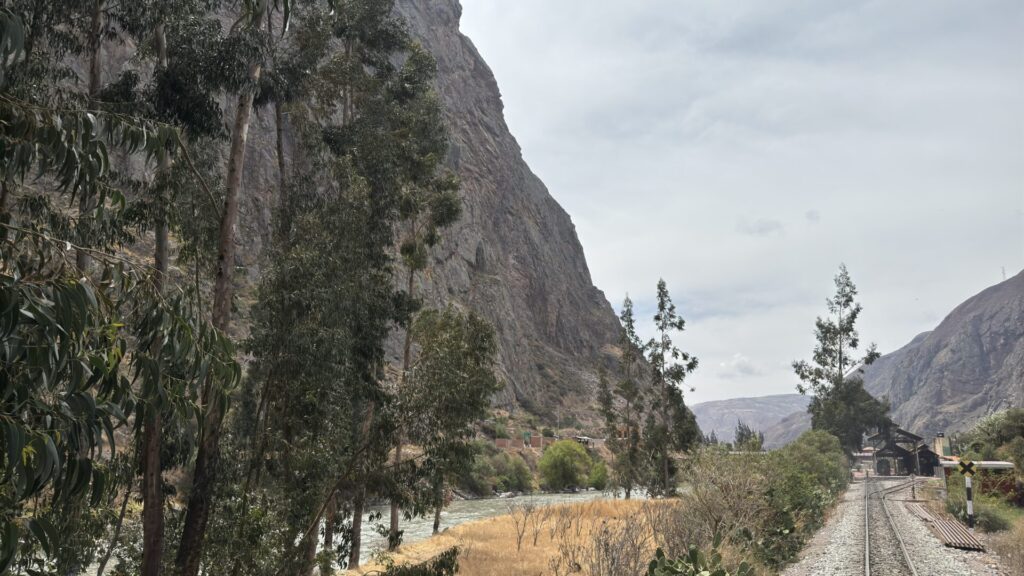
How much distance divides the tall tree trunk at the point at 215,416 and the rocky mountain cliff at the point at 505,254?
79.7 metres

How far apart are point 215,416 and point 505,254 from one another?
5640 inches

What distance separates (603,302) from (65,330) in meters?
195

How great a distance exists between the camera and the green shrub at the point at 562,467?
71.6m

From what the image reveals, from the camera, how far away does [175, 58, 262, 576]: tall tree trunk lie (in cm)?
1058

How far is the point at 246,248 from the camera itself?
248 feet

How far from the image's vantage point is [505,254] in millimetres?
153875

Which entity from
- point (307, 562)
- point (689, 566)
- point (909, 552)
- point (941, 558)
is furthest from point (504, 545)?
point (689, 566)

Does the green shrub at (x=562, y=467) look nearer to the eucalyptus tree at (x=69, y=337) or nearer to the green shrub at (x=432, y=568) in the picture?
the green shrub at (x=432, y=568)

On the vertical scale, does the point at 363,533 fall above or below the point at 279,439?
below

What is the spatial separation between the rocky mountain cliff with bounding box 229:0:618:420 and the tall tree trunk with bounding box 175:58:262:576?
79731mm

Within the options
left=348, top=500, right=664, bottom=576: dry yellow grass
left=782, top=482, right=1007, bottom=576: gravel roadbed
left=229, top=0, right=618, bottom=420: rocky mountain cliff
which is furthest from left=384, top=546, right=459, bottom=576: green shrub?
left=229, top=0, right=618, bottom=420: rocky mountain cliff

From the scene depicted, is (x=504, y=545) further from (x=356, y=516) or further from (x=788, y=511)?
(x=788, y=511)

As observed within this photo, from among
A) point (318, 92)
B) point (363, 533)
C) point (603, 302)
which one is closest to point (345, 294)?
point (318, 92)

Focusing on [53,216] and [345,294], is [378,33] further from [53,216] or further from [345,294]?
[53,216]
